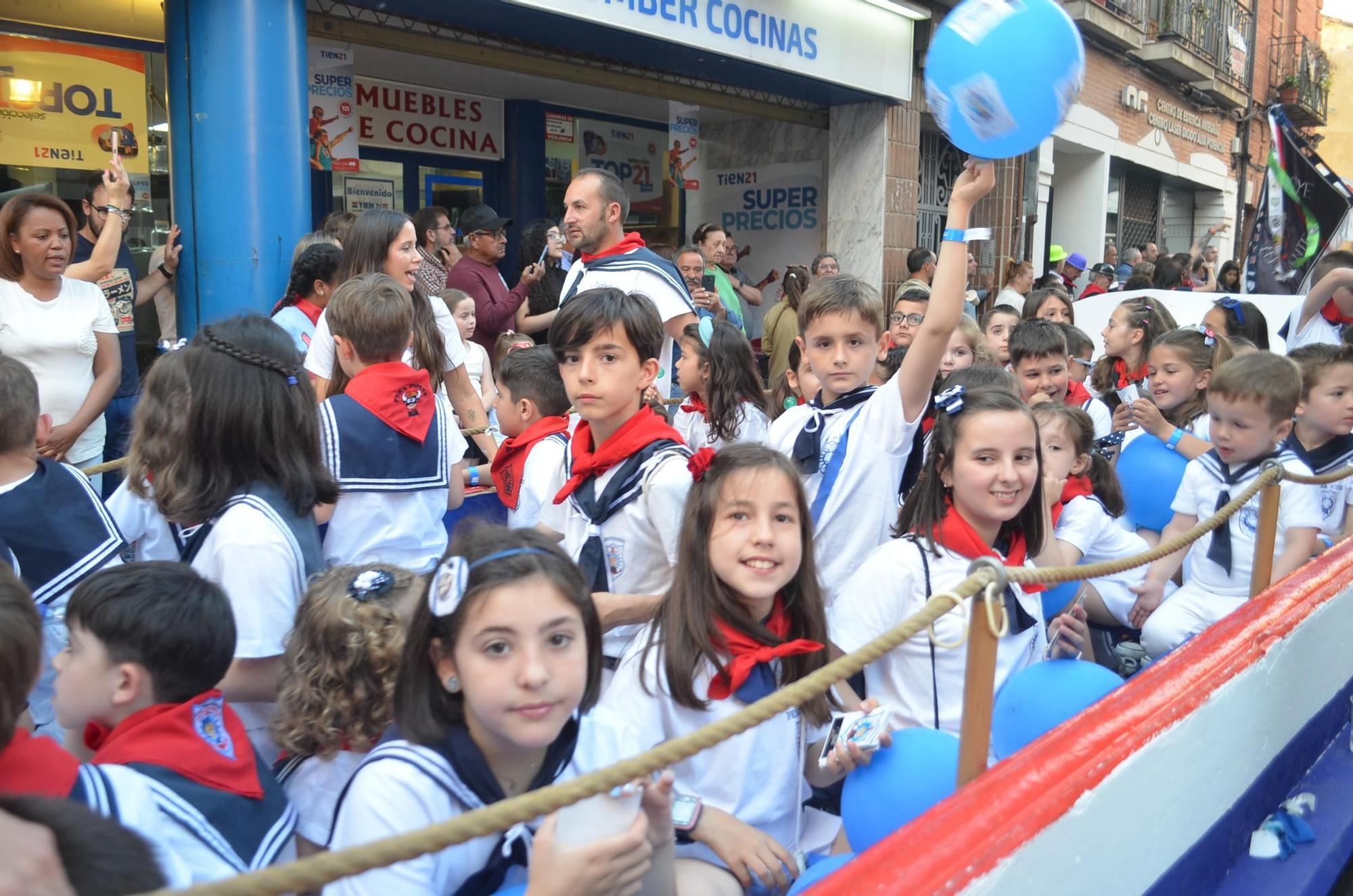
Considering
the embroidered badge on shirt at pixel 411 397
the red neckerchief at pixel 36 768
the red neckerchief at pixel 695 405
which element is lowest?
the red neckerchief at pixel 36 768

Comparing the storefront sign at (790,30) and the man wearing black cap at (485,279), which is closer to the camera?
the man wearing black cap at (485,279)

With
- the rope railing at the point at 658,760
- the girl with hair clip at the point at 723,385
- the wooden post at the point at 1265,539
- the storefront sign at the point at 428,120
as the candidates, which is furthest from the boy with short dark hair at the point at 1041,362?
the storefront sign at the point at 428,120

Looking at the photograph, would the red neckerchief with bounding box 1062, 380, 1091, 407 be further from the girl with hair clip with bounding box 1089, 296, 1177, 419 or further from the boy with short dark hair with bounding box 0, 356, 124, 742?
the boy with short dark hair with bounding box 0, 356, 124, 742

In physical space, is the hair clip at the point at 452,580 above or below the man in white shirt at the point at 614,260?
below

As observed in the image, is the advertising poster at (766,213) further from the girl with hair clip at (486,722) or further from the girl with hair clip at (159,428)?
the girl with hair clip at (486,722)

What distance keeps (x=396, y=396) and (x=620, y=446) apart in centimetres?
75

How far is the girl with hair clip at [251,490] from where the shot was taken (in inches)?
88.4

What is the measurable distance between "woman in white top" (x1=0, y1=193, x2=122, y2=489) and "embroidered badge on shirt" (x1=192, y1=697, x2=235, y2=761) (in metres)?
2.67

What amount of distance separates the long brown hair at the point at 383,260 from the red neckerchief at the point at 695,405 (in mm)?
1084

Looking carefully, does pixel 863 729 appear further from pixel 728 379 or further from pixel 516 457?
pixel 728 379

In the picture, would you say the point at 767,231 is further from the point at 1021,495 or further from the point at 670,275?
the point at 1021,495

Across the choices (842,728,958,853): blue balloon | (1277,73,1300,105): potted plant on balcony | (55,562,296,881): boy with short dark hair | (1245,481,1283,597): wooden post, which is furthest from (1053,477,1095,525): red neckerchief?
(1277,73,1300,105): potted plant on balcony

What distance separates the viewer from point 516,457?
3719 millimetres

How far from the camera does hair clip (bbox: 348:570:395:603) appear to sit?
215 centimetres
